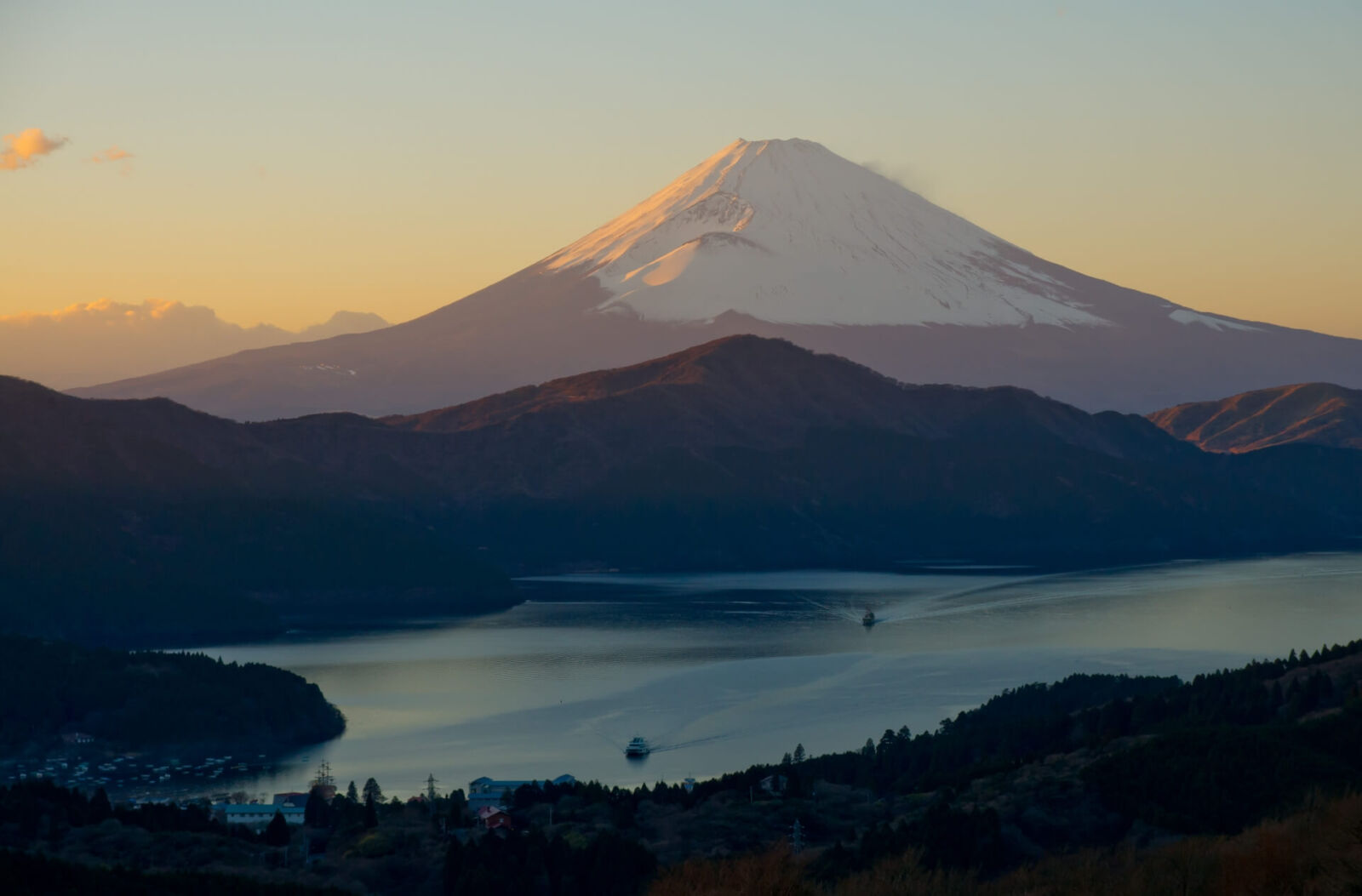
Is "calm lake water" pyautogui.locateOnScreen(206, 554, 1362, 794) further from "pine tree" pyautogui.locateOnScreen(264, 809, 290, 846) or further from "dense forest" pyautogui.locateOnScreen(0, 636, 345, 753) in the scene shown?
"pine tree" pyautogui.locateOnScreen(264, 809, 290, 846)

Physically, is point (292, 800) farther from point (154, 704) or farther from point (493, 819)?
point (154, 704)

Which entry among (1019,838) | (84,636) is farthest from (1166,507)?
(1019,838)

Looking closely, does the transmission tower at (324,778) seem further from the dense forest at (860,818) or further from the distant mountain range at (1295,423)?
the distant mountain range at (1295,423)

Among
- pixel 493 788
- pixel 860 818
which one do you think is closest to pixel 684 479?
pixel 493 788

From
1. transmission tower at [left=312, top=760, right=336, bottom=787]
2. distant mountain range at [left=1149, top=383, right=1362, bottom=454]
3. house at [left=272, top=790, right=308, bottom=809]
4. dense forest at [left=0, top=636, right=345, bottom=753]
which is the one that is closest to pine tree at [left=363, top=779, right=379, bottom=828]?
house at [left=272, top=790, right=308, bottom=809]

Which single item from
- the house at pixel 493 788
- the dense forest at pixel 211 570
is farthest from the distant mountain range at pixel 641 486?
the house at pixel 493 788

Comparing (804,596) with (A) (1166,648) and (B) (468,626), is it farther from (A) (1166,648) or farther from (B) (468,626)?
(A) (1166,648)
